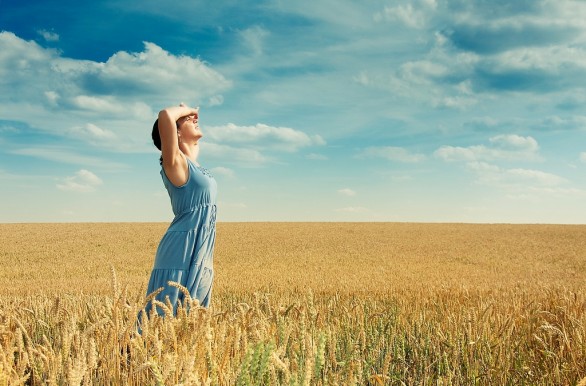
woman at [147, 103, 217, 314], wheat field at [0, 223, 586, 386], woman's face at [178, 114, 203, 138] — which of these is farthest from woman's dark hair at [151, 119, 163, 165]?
wheat field at [0, 223, 586, 386]

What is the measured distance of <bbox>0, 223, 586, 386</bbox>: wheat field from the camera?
2244 millimetres

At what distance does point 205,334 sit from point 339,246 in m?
19.9

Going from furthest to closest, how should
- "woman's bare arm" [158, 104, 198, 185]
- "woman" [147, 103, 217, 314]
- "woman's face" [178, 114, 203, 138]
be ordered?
1. "woman's face" [178, 114, 203, 138]
2. "woman" [147, 103, 217, 314]
3. "woman's bare arm" [158, 104, 198, 185]

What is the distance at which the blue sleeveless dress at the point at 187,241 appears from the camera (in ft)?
13.1

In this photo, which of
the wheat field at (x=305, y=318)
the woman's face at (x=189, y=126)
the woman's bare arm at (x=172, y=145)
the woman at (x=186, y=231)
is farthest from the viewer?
the woman's face at (x=189, y=126)

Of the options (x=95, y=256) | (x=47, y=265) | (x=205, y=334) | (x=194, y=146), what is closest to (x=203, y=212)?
(x=194, y=146)

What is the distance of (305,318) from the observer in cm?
422

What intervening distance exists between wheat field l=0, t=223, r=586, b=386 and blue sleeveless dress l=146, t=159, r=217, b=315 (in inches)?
15.4

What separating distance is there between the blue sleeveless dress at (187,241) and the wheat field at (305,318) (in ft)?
1.28

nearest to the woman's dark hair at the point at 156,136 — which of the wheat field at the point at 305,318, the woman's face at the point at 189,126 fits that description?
the woman's face at the point at 189,126

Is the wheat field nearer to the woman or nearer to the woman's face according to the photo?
the woman

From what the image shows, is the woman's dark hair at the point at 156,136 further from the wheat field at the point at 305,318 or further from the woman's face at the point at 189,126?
the wheat field at the point at 305,318

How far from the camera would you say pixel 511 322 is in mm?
5027

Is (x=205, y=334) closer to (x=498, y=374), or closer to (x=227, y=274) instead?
A: (x=498, y=374)
